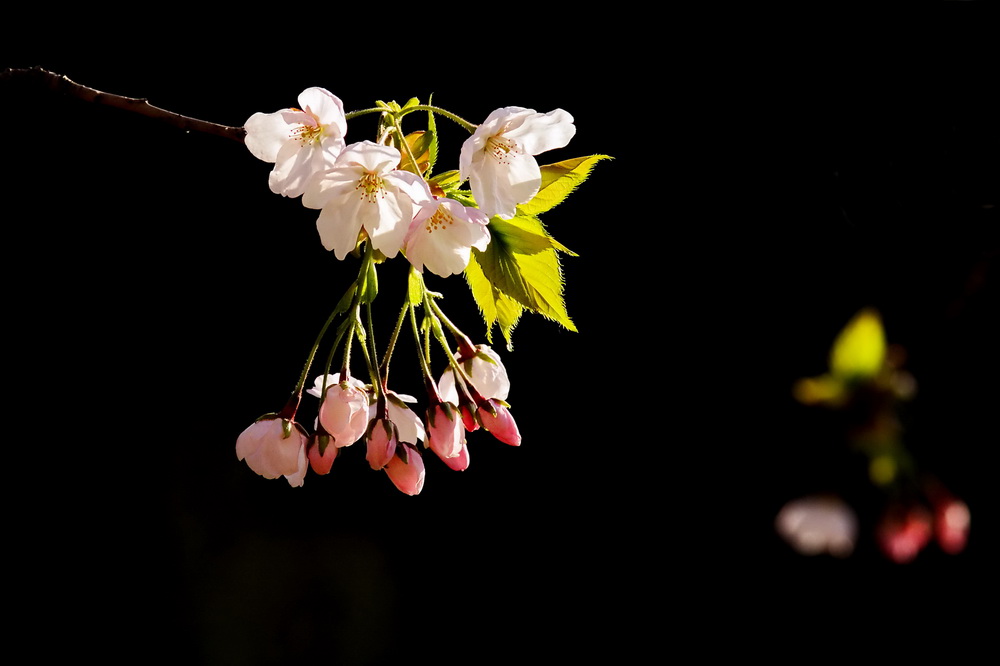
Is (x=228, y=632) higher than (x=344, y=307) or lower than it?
lower

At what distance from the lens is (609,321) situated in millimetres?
1625

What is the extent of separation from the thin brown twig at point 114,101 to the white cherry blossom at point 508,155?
146 millimetres

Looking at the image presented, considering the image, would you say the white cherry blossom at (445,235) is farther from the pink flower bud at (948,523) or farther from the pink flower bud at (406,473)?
the pink flower bud at (948,523)

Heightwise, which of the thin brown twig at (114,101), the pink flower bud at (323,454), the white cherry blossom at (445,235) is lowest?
the pink flower bud at (323,454)

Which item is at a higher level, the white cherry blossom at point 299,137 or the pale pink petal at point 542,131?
the white cherry blossom at point 299,137

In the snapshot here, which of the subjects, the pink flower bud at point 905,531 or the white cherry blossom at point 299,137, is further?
the pink flower bud at point 905,531

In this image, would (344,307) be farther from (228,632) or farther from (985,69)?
(228,632)

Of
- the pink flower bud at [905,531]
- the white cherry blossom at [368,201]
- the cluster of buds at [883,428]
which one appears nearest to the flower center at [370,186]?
the white cherry blossom at [368,201]

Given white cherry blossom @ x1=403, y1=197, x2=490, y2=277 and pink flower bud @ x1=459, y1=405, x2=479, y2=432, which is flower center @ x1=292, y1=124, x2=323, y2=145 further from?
pink flower bud @ x1=459, y1=405, x2=479, y2=432

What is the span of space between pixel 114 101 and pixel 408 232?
0.19 metres

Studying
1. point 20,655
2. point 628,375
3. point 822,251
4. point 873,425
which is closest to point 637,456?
point 628,375

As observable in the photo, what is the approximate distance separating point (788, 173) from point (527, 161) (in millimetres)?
1087

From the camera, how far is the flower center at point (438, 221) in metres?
0.49

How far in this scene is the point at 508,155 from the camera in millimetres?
516
